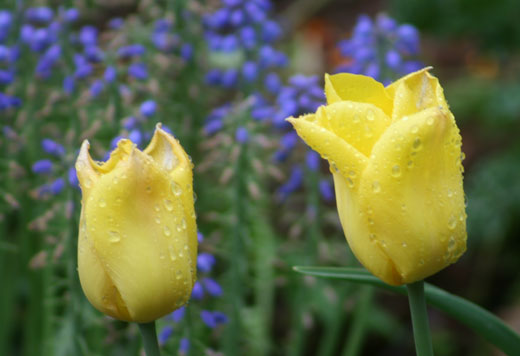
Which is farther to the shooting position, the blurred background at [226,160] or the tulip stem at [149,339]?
the blurred background at [226,160]

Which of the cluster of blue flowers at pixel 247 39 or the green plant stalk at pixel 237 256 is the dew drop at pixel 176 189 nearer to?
the green plant stalk at pixel 237 256

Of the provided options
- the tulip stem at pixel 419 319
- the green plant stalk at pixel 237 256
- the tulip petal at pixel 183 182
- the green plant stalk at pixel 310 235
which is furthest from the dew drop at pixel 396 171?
the green plant stalk at pixel 310 235

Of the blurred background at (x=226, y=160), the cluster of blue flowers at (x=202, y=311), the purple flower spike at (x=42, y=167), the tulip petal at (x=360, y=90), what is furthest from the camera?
the blurred background at (x=226, y=160)

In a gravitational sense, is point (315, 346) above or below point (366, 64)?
below

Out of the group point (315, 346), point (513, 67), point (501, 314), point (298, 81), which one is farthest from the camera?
point (513, 67)

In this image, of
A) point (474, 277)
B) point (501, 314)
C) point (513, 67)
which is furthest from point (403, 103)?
point (513, 67)

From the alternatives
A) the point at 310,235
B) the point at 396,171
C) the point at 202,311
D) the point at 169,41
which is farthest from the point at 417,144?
the point at 169,41

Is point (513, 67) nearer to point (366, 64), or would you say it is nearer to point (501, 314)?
point (501, 314)
